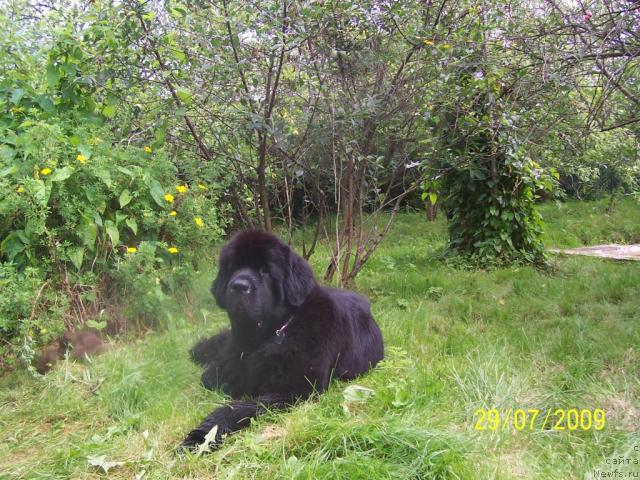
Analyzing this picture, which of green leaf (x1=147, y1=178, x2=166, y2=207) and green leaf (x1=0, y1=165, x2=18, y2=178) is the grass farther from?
green leaf (x1=0, y1=165, x2=18, y2=178)

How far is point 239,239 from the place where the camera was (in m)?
3.32

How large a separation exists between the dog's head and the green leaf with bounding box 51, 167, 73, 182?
63.9 inches

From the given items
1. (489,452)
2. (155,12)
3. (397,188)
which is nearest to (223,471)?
(489,452)

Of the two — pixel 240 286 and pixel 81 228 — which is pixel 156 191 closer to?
pixel 81 228

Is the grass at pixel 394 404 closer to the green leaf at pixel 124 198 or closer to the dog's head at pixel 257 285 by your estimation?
the dog's head at pixel 257 285

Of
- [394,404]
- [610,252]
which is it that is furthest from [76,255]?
[610,252]

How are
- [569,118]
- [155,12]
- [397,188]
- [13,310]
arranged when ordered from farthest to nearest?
1. [397,188]
2. [569,118]
3. [155,12]
4. [13,310]

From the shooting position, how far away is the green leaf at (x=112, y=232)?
4.34m

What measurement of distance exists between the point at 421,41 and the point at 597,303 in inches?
129

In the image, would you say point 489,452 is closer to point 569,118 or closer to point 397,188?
point 569,118
